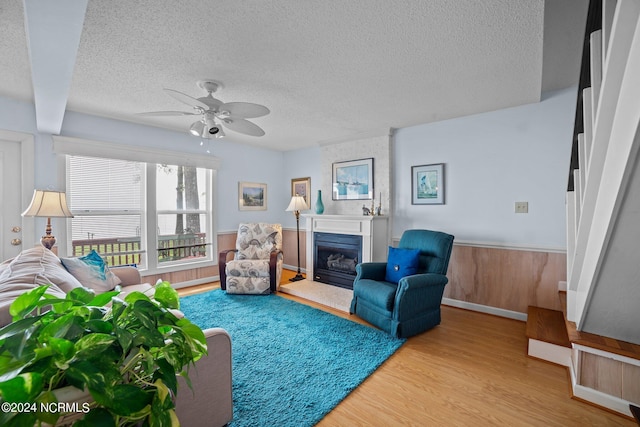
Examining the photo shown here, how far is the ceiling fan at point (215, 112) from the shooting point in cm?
222

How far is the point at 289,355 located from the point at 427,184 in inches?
107

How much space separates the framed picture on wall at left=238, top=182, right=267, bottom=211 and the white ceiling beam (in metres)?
2.77

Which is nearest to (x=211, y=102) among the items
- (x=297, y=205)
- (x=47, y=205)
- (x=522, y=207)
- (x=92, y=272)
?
(x=92, y=272)

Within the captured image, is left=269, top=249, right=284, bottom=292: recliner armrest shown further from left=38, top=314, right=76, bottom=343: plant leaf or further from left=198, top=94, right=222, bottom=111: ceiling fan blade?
left=38, top=314, right=76, bottom=343: plant leaf

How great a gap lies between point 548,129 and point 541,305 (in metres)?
1.85

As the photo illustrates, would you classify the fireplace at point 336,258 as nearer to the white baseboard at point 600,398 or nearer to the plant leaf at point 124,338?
the white baseboard at point 600,398

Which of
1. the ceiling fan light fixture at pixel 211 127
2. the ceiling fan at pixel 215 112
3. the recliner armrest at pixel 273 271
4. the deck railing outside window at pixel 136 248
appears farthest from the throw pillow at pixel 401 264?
the deck railing outside window at pixel 136 248

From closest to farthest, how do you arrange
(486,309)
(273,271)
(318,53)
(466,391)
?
(466,391)
(318,53)
(486,309)
(273,271)

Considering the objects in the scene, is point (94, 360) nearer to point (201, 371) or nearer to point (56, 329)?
point (56, 329)

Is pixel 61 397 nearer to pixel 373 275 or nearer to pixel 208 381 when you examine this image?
pixel 208 381

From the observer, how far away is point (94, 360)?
56 centimetres

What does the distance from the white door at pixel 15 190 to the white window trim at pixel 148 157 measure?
0.26 m

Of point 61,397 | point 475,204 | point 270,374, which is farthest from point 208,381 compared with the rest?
point 475,204

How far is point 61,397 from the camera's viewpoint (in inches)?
21.0
